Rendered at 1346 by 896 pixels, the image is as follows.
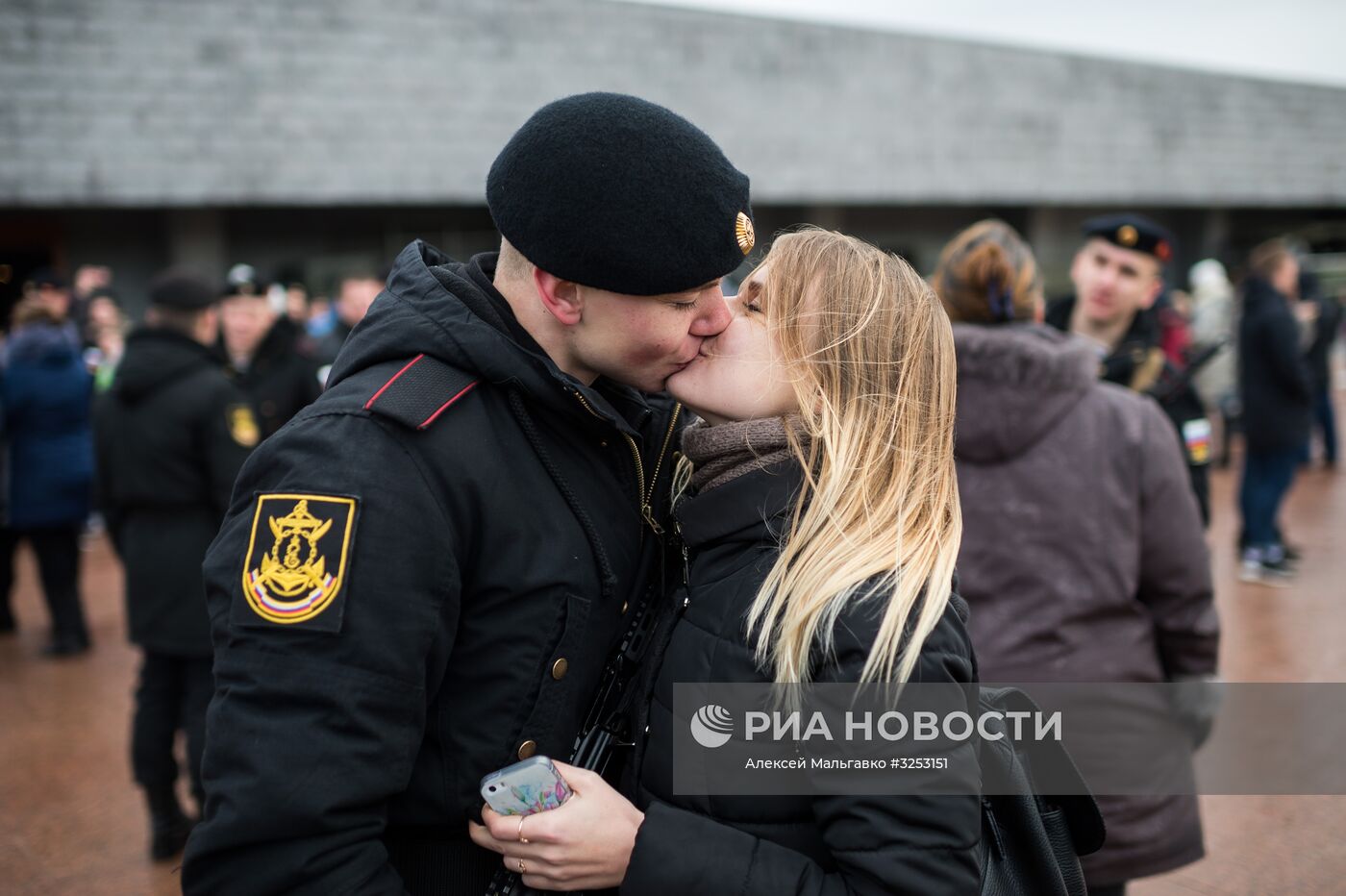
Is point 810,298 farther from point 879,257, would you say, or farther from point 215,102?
point 215,102

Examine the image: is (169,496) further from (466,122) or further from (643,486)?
(466,122)

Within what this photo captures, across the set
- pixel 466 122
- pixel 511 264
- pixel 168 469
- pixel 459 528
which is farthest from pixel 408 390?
pixel 466 122

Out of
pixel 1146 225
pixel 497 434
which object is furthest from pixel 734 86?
pixel 497 434

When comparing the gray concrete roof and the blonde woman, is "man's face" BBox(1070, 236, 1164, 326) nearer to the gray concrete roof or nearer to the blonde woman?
the blonde woman

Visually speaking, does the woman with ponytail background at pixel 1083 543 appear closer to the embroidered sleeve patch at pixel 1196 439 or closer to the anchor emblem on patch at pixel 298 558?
the embroidered sleeve patch at pixel 1196 439

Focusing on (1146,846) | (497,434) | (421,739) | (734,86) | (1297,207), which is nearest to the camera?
(421,739)

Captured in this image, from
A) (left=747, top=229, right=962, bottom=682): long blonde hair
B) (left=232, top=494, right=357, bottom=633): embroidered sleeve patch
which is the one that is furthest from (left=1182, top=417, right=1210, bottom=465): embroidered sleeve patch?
(left=232, top=494, right=357, bottom=633): embroidered sleeve patch

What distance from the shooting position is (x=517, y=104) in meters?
17.9

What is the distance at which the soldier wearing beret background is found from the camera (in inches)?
142

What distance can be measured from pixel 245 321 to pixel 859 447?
17.2ft

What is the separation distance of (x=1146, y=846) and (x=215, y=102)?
55.8 feet

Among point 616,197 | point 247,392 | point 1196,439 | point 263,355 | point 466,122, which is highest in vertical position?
point 616,197

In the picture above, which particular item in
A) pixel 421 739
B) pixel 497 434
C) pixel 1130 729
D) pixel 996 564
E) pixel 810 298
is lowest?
pixel 1130 729

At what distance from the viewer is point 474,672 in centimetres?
152
